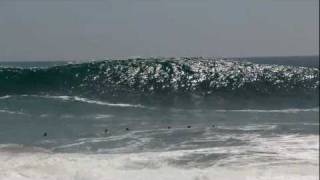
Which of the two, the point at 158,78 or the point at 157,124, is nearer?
the point at 157,124

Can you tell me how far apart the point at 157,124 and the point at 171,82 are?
2203 cm

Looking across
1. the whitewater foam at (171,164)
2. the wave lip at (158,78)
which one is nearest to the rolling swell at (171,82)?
the wave lip at (158,78)

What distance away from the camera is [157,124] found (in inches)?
1080

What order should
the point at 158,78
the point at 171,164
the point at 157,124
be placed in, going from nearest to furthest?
the point at 171,164 < the point at 157,124 < the point at 158,78

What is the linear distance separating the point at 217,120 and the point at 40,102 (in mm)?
15624

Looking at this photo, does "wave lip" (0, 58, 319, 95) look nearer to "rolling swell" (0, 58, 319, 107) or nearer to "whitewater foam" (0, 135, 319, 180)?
"rolling swell" (0, 58, 319, 107)

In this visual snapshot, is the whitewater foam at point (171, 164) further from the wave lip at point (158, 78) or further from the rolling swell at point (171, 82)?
the wave lip at point (158, 78)

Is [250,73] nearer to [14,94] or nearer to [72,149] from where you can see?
[14,94]

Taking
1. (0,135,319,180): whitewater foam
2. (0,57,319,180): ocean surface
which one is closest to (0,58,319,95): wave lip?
(0,57,319,180): ocean surface

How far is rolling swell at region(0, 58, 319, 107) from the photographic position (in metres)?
41.8

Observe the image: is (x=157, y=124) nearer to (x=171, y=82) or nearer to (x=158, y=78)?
(x=171, y=82)

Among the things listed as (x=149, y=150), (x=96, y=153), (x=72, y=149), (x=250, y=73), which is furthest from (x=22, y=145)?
(x=250, y=73)

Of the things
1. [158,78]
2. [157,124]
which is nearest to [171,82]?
[158,78]

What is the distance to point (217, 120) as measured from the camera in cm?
2839
